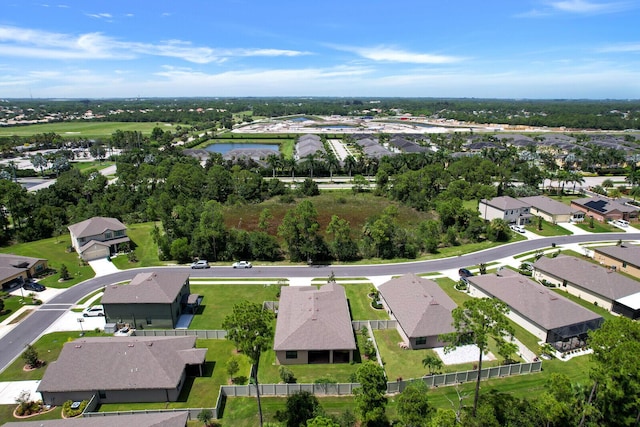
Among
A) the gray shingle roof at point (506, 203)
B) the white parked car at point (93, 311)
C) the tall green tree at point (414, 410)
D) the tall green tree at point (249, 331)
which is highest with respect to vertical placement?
the tall green tree at point (249, 331)

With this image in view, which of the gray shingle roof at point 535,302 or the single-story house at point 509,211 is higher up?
the single-story house at point 509,211

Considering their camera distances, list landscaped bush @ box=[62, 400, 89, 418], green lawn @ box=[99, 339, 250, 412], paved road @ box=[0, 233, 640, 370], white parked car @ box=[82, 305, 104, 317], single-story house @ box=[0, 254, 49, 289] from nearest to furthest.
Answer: landscaped bush @ box=[62, 400, 89, 418]
green lawn @ box=[99, 339, 250, 412]
paved road @ box=[0, 233, 640, 370]
white parked car @ box=[82, 305, 104, 317]
single-story house @ box=[0, 254, 49, 289]

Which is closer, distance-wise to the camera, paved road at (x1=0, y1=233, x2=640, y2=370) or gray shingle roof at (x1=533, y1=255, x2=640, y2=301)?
paved road at (x1=0, y1=233, x2=640, y2=370)

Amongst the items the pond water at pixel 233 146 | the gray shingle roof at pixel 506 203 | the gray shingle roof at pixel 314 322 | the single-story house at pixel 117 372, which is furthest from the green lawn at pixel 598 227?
the pond water at pixel 233 146

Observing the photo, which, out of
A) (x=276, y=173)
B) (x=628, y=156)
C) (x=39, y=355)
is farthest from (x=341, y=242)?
(x=628, y=156)

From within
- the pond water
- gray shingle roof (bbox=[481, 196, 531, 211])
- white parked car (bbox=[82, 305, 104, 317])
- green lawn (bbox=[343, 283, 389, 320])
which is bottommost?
green lawn (bbox=[343, 283, 389, 320])

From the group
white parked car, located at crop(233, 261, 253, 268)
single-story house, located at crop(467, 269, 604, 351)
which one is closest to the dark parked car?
white parked car, located at crop(233, 261, 253, 268)

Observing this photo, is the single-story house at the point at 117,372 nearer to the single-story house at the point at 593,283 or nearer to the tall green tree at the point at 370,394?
the tall green tree at the point at 370,394

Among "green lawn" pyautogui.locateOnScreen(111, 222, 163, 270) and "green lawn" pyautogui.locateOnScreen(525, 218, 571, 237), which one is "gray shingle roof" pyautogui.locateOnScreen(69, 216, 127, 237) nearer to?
"green lawn" pyautogui.locateOnScreen(111, 222, 163, 270)
